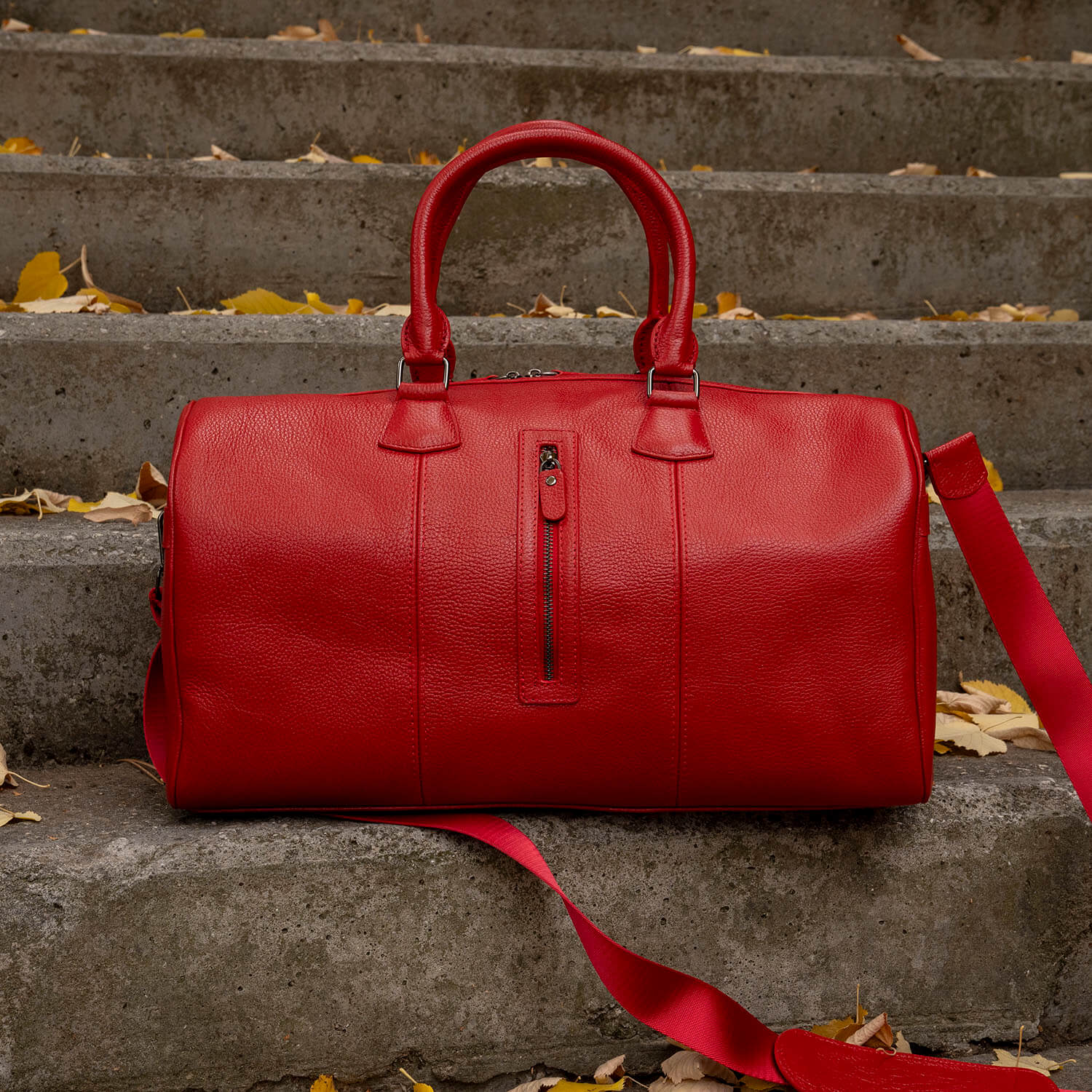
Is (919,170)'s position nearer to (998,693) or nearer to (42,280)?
(998,693)

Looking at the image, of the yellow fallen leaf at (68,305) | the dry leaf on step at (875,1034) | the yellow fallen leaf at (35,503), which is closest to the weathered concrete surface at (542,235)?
the yellow fallen leaf at (68,305)

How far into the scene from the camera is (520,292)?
1.92 m

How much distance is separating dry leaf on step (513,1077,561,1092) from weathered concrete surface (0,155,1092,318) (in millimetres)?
1318

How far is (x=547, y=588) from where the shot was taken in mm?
1061

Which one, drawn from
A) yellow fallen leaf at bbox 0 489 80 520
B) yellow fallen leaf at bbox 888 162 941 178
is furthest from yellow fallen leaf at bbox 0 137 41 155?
yellow fallen leaf at bbox 888 162 941 178

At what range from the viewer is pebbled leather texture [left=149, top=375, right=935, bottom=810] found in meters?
1.05

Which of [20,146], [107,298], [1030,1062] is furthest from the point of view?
[20,146]

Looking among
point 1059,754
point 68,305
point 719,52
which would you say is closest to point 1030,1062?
point 1059,754

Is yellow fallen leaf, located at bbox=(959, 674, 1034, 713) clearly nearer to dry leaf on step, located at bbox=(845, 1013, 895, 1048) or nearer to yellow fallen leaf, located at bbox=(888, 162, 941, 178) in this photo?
dry leaf on step, located at bbox=(845, 1013, 895, 1048)

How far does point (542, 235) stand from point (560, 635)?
1.09 meters

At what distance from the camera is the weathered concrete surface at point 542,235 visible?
1820 millimetres

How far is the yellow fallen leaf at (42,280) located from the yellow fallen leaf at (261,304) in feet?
0.99

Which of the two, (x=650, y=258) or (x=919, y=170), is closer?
(x=650, y=258)

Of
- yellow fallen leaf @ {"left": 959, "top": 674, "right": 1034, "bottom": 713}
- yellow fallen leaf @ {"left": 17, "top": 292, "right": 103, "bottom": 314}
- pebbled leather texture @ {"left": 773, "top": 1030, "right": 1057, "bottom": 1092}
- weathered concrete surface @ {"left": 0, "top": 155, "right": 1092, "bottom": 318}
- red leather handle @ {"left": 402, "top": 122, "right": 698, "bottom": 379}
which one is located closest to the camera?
pebbled leather texture @ {"left": 773, "top": 1030, "right": 1057, "bottom": 1092}
